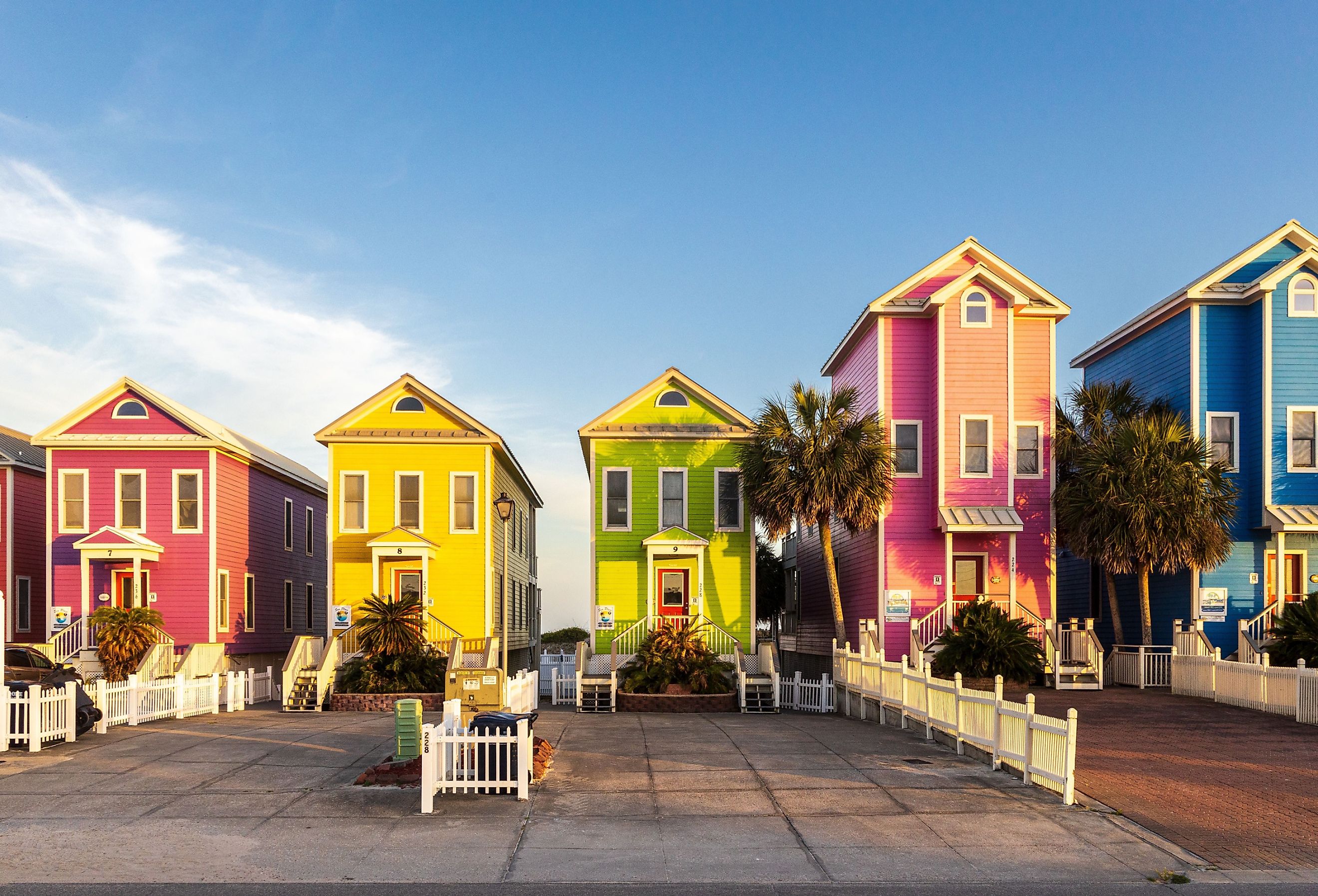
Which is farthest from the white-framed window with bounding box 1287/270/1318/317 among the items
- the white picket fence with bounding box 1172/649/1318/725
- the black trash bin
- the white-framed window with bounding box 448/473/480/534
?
the black trash bin

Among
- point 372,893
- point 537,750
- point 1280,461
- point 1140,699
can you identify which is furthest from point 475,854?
point 1280,461

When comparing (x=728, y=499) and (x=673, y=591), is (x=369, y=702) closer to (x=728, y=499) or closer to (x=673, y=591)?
(x=673, y=591)

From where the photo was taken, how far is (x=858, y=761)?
619 inches

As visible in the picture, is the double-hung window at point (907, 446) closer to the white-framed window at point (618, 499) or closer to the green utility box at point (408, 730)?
the white-framed window at point (618, 499)

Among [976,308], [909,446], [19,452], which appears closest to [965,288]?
[976,308]

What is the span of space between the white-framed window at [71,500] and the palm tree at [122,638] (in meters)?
Answer: 3.60

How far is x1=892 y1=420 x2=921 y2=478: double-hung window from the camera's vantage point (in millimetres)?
28359

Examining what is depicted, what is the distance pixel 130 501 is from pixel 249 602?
4.77m

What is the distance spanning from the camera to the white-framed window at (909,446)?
28.4 m

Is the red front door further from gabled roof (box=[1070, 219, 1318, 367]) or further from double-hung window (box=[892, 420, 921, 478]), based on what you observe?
gabled roof (box=[1070, 219, 1318, 367])

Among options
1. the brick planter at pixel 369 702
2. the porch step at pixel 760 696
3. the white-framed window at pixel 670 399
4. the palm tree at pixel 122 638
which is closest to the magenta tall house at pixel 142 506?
the palm tree at pixel 122 638

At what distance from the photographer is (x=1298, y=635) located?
71.9 feet

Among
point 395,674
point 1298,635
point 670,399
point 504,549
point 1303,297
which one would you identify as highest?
point 1303,297

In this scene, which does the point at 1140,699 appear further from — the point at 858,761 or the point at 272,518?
the point at 272,518
